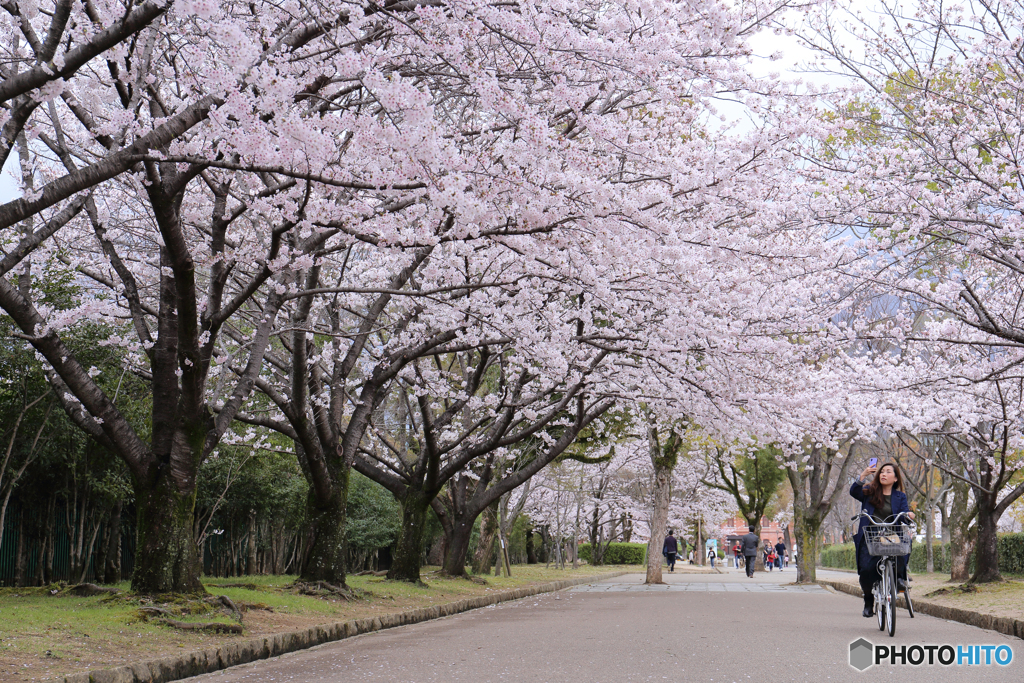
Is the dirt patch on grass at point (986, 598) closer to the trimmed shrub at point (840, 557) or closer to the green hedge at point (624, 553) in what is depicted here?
the trimmed shrub at point (840, 557)

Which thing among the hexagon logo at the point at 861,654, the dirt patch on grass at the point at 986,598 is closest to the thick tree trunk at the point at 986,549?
the dirt patch on grass at the point at 986,598

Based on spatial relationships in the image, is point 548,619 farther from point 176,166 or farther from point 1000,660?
point 176,166

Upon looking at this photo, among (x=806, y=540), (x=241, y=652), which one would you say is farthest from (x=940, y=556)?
(x=241, y=652)

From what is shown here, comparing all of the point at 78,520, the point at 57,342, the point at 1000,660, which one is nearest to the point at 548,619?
the point at 1000,660

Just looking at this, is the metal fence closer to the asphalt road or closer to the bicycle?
the asphalt road

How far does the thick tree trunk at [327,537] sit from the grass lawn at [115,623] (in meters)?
0.49

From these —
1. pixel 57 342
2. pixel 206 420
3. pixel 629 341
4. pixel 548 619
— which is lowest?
pixel 548 619

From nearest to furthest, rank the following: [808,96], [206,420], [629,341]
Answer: [808,96] < [206,420] < [629,341]

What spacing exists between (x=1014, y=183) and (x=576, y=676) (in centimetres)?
749

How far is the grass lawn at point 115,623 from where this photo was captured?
20.5 ft

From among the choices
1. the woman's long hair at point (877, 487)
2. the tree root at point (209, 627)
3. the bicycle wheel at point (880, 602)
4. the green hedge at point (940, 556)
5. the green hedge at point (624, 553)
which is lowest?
the green hedge at point (624, 553)

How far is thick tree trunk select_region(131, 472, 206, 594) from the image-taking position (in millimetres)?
9734

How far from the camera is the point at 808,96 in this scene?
9.88 m

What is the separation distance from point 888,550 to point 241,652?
6065 mm
